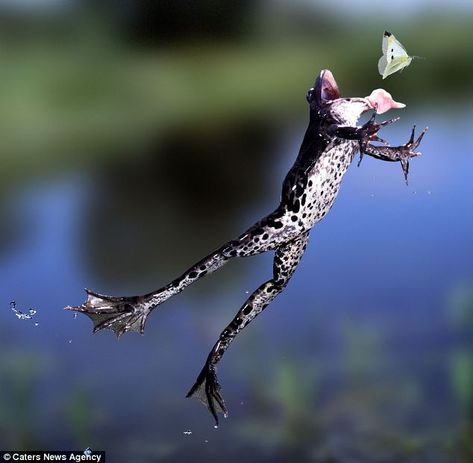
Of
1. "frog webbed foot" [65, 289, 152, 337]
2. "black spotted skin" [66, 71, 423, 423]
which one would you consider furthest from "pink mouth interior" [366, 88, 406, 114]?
"frog webbed foot" [65, 289, 152, 337]

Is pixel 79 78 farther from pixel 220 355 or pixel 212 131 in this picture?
pixel 220 355

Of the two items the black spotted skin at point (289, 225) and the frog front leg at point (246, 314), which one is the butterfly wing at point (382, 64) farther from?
the frog front leg at point (246, 314)

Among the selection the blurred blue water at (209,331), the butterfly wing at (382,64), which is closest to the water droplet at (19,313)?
the blurred blue water at (209,331)

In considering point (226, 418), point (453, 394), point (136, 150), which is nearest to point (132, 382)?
point (226, 418)

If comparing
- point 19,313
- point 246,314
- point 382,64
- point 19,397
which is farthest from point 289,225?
point 19,397

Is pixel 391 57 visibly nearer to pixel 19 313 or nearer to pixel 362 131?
pixel 362 131

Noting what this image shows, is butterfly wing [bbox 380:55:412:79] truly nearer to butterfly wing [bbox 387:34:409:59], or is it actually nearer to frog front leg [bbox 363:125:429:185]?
butterfly wing [bbox 387:34:409:59]
